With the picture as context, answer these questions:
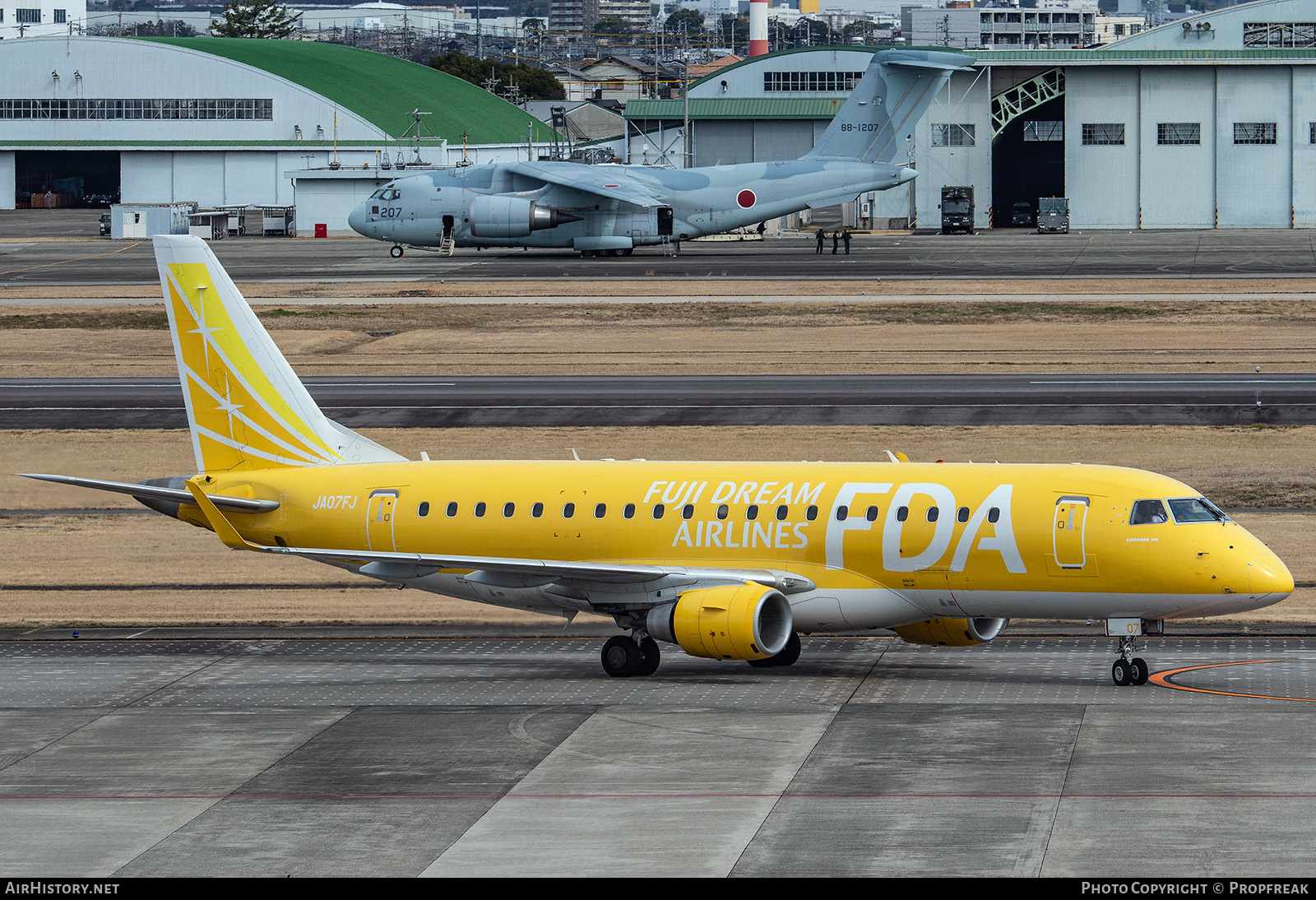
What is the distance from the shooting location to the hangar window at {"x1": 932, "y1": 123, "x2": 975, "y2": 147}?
136 m

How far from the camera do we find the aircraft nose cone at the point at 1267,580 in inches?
1094

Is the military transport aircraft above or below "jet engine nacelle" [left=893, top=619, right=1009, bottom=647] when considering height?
above

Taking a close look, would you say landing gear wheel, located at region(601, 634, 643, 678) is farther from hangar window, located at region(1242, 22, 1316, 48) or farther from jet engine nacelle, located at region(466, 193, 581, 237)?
hangar window, located at region(1242, 22, 1316, 48)

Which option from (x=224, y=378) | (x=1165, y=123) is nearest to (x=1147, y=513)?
(x=224, y=378)

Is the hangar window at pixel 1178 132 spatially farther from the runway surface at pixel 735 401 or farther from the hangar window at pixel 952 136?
the runway surface at pixel 735 401

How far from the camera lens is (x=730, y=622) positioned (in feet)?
97.0

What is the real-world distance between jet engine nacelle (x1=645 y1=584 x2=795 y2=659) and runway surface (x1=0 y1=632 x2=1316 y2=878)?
1026 mm

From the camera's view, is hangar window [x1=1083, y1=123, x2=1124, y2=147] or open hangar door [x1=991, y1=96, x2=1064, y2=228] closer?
hangar window [x1=1083, y1=123, x2=1124, y2=147]

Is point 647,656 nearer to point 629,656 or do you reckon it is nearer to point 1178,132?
point 629,656

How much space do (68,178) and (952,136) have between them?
11055cm

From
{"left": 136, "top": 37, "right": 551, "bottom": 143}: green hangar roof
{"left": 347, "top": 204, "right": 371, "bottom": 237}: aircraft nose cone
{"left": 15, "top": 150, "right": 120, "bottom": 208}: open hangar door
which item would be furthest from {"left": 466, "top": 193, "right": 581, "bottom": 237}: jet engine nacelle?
{"left": 15, "top": 150, "right": 120, "bottom": 208}: open hangar door

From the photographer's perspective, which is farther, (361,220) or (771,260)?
(361,220)

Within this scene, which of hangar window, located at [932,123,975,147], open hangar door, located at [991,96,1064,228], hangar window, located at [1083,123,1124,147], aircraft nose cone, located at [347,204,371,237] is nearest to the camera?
aircraft nose cone, located at [347,204,371,237]

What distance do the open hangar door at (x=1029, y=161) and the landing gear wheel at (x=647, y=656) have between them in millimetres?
120391
